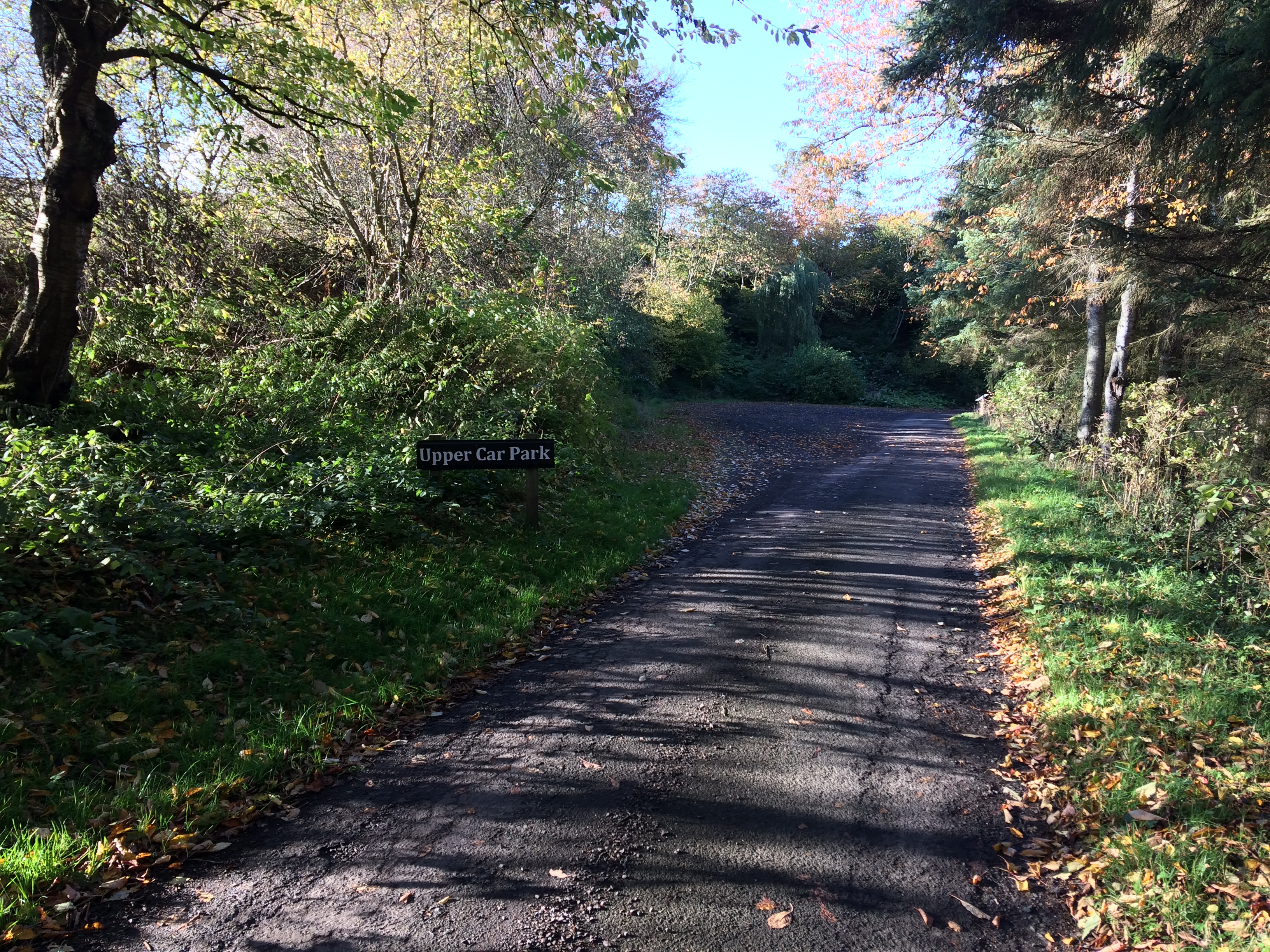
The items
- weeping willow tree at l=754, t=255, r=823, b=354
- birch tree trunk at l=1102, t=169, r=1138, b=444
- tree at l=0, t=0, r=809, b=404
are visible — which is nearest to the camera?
tree at l=0, t=0, r=809, b=404

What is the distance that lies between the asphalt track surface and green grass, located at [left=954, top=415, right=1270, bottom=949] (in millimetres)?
403

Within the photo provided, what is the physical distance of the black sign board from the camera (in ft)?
23.5

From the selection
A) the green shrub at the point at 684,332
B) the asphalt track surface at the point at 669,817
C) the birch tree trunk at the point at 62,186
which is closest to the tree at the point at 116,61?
the birch tree trunk at the point at 62,186

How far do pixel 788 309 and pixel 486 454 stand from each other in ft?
117

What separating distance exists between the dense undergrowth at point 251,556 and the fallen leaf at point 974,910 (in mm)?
3230

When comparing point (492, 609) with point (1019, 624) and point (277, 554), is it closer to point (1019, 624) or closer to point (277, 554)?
point (277, 554)

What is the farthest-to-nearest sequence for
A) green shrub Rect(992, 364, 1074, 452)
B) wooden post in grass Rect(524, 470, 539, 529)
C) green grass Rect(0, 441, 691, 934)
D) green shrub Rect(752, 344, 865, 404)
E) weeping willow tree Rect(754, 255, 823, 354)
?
weeping willow tree Rect(754, 255, 823, 354)
green shrub Rect(752, 344, 865, 404)
green shrub Rect(992, 364, 1074, 452)
wooden post in grass Rect(524, 470, 539, 529)
green grass Rect(0, 441, 691, 934)

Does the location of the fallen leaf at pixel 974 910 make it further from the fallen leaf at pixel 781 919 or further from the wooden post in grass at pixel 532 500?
the wooden post in grass at pixel 532 500

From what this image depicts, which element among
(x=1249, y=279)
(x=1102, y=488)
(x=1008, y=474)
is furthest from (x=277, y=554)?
(x=1008, y=474)

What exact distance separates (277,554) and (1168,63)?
29.2ft

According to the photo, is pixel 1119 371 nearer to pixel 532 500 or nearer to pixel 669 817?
pixel 532 500

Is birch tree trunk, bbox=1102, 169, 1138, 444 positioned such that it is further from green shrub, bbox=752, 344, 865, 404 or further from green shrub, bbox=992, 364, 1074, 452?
green shrub, bbox=752, 344, 865, 404

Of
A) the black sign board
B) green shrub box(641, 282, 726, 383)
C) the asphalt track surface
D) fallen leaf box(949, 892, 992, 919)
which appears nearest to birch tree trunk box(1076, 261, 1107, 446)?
the asphalt track surface

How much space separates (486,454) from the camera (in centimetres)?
731
